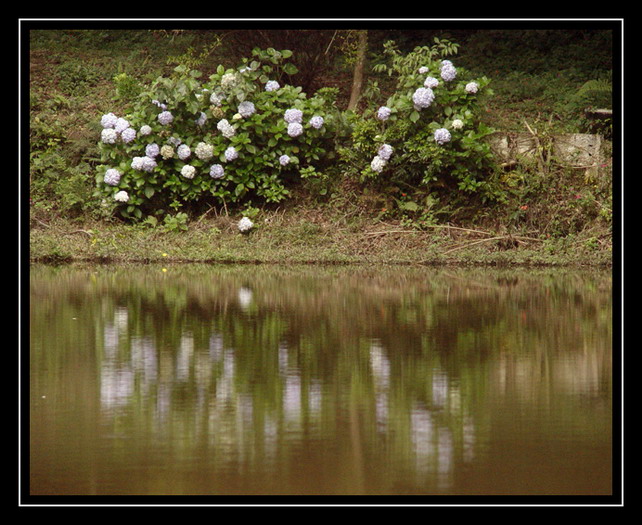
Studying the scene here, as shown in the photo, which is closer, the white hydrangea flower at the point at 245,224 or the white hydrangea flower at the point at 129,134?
the white hydrangea flower at the point at 245,224

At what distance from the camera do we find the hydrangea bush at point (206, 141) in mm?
14219

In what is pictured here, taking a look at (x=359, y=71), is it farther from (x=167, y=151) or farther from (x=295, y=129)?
(x=167, y=151)

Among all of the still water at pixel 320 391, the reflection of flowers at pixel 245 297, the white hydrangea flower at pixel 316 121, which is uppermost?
the white hydrangea flower at pixel 316 121

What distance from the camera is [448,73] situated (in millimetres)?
13695

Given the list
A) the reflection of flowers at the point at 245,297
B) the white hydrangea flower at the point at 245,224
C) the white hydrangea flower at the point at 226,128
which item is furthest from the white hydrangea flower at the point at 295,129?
the reflection of flowers at the point at 245,297

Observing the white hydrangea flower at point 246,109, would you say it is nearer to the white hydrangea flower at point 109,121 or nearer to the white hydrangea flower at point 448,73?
the white hydrangea flower at point 109,121

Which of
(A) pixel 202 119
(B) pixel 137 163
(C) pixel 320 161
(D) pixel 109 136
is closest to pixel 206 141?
(A) pixel 202 119

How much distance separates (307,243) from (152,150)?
2585 millimetres

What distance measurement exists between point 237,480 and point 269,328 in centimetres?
393

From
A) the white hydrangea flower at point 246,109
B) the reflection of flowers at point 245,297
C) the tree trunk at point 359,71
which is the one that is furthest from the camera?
the tree trunk at point 359,71

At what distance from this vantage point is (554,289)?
1071 centimetres

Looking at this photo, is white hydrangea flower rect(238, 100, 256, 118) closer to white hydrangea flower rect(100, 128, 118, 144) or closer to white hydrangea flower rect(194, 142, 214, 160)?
white hydrangea flower rect(194, 142, 214, 160)

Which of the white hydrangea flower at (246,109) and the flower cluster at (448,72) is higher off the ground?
the flower cluster at (448,72)

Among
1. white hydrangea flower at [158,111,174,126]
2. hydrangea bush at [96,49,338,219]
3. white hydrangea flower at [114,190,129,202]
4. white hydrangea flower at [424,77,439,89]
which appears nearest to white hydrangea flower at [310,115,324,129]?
hydrangea bush at [96,49,338,219]
